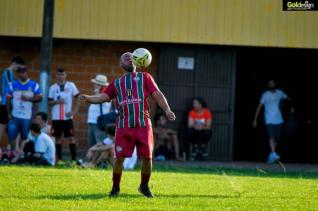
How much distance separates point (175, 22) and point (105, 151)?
16.4 feet

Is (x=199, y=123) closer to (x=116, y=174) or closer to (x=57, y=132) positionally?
(x=57, y=132)

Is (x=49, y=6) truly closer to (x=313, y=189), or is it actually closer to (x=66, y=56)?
(x=66, y=56)

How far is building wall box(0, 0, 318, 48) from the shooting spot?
873 inches

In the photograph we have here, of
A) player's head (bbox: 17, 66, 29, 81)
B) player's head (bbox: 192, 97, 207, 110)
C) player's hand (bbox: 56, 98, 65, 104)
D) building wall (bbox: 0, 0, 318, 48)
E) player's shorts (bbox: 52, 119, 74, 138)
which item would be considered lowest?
player's shorts (bbox: 52, 119, 74, 138)

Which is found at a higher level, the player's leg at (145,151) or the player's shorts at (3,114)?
the player's shorts at (3,114)

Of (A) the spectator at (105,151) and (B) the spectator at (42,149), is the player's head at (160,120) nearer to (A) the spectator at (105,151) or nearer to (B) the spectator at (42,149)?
(A) the spectator at (105,151)

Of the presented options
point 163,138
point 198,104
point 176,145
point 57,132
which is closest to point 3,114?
point 57,132

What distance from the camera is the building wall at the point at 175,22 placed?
22172 millimetres

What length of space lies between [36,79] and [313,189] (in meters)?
10.9

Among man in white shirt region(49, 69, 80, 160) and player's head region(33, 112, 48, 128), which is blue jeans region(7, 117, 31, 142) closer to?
man in white shirt region(49, 69, 80, 160)

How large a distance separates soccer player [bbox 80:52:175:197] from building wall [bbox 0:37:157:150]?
1084 centimetres

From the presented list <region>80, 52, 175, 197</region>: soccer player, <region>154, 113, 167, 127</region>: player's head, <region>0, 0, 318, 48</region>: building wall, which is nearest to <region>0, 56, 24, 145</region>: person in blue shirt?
<region>0, 0, 318, 48</region>: building wall

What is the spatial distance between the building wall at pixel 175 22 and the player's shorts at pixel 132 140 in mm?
10323

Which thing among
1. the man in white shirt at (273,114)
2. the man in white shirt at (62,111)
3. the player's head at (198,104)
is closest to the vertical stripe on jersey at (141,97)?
the man in white shirt at (62,111)
